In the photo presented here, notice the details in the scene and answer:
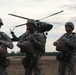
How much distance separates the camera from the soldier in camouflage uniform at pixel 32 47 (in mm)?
11547

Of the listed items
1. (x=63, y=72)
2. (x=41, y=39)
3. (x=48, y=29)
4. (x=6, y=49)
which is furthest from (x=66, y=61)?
(x=48, y=29)

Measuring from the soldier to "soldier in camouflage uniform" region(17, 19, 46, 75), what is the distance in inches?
28.9

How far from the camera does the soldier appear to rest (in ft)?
40.0

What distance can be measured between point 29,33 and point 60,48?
3.32 ft

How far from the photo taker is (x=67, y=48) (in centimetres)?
1227

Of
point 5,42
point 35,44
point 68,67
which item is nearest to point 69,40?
point 68,67

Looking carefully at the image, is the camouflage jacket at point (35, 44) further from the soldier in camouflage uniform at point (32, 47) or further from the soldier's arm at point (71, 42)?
the soldier's arm at point (71, 42)

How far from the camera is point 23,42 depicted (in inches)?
460

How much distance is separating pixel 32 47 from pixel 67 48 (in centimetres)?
115

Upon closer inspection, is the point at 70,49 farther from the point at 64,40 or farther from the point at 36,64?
the point at 36,64

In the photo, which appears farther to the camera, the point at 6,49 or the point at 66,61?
the point at 66,61

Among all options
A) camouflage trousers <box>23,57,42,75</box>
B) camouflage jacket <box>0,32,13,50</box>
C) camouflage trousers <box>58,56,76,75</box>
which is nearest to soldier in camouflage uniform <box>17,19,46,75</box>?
camouflage trousers <box>23,57,42,75</box>

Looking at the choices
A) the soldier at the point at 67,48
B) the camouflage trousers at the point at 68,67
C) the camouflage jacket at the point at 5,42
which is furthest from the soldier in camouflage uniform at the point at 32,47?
the camouflage trousers at the point at 68,67

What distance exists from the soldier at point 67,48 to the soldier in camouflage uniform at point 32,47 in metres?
0.73
